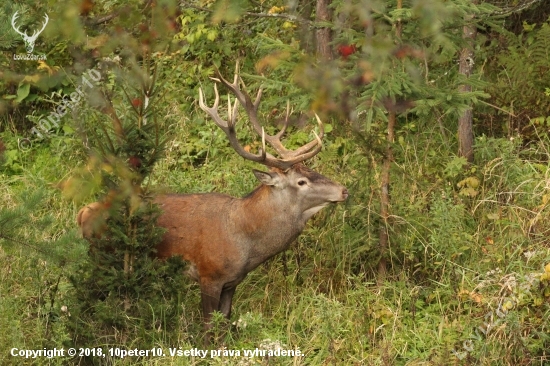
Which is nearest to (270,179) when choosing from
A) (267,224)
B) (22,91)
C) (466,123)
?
(267,224)

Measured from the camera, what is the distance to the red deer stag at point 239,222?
7.17 m

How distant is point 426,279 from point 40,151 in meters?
4.65

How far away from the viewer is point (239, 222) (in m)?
7.31

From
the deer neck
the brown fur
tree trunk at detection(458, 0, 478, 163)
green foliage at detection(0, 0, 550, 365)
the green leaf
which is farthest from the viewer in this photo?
the green leaf

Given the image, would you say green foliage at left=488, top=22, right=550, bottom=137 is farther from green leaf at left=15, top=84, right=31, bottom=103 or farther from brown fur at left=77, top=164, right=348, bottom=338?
green leaf at left=15, top=84, right=31, bottom=103

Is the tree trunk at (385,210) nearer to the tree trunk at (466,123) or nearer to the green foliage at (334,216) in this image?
the green foliage at (334,216)

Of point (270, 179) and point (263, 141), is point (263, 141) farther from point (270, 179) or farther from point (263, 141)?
point (270, 179)

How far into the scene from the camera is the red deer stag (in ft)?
23.5

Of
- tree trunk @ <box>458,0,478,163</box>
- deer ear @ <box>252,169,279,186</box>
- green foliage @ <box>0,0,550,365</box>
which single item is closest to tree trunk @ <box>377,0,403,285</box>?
green foliage @ <box>0,0,550,365</box>

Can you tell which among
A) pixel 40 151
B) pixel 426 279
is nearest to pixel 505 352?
pixel 426 279

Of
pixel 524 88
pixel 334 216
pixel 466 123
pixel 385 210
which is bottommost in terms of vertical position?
pixel 334 216

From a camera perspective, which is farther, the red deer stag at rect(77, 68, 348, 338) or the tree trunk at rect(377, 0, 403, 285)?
the tree trunk at rect(377, 0, 403, 285)

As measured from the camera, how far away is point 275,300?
766 cm

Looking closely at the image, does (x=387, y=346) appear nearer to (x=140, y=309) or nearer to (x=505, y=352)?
(x=505, y=352)
